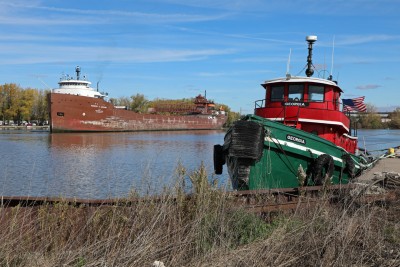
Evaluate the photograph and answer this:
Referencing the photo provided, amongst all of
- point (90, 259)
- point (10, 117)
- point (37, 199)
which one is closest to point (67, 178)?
point (37, 199)

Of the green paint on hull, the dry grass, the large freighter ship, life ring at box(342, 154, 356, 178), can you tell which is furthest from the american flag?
the large freighter ship

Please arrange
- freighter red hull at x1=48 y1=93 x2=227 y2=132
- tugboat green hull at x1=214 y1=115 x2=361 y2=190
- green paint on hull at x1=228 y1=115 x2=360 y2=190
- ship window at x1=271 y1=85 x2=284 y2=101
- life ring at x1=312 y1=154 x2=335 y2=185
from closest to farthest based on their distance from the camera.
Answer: tugboat green hull at x1=214 y1=115 x2=361 y2=190
green paint on hull at x1=228 y1=115 x2=360 y2=190
life ring at x1=312 y1=154 x2=335 y2=185
ship window at x1=271 y1=85 x2=284 y2=101
freighter red hull at x1=48 y1=93 x2=227 y2=132

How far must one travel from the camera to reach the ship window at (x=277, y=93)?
15414mm

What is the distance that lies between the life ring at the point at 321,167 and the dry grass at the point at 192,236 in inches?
192

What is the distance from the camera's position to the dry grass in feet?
16.4

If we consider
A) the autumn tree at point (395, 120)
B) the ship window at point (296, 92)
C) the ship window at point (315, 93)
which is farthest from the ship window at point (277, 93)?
the autumn tree at point (395, 120)

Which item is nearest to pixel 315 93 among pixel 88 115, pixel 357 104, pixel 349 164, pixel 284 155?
pixel 349 164

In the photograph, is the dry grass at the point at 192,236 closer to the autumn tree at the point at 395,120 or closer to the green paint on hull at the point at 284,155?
the green paint on hull at the point at 284,155

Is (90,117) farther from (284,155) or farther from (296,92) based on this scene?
(284,155)

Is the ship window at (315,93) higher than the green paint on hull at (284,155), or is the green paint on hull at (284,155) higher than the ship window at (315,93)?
the ship window at (315,93)

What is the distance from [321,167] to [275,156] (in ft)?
4.68

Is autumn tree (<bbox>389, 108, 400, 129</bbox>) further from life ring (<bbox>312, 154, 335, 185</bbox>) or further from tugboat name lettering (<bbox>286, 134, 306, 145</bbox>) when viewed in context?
tugboat name lettering (<bbox>286, 134, 306, 145</bbox>)

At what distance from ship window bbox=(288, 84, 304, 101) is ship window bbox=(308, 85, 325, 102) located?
1.05ft

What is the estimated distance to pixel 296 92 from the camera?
50.0ft
